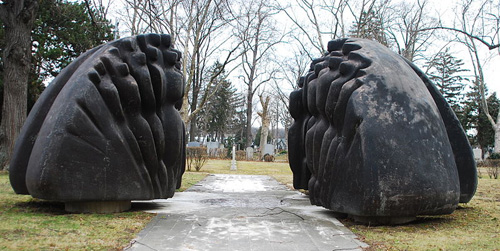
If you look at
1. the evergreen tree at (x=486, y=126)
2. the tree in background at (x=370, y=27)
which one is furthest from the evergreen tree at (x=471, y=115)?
the tree in background at (x=370, y=27)

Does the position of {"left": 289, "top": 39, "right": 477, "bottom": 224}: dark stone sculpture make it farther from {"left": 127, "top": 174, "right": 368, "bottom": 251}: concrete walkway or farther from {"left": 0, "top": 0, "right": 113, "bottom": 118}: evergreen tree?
{"left": 0, "top": 0, "right": 113, "bottom": 118}: evergreen tree

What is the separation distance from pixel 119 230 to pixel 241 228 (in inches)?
64.2

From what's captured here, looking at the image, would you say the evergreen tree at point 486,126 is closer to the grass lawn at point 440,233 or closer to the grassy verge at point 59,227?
the grass lawn at point 440,233

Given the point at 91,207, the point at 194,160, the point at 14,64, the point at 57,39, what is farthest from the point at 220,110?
the point at 91,207

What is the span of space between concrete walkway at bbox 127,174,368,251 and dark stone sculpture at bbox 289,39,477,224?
587 mm

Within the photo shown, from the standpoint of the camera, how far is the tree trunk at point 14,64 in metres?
12.5

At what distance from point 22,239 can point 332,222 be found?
13.7 ft

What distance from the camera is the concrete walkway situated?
4453mm

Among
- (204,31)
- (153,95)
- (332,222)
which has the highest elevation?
(204,31)

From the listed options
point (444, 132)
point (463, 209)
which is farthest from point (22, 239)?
point (463, 209)

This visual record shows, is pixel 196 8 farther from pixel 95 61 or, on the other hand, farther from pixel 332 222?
pixel 332 222

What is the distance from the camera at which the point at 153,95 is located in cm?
655

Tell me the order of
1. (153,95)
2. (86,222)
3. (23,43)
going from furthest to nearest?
(23,43), (153,95), (86,222)

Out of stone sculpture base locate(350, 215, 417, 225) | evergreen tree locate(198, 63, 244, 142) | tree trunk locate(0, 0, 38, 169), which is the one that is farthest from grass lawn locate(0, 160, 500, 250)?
evergreen tree locate(198, 63, 244, 142)
